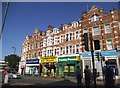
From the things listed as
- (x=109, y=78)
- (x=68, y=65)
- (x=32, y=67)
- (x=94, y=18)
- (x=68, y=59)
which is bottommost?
(x=109, y=78)

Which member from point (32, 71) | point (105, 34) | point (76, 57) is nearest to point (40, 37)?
point (32, 71)

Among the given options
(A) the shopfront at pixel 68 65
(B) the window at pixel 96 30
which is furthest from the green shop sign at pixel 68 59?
(B) the window at pixel 96 30

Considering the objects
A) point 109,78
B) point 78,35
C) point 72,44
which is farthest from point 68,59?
point 109,78

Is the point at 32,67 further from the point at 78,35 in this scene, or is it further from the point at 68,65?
the point at 78,35

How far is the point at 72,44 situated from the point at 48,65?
847 cm

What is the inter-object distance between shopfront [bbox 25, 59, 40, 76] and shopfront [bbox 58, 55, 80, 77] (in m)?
8.73

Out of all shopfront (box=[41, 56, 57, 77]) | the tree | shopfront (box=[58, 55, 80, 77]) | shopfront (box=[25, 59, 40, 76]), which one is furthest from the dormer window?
the tree

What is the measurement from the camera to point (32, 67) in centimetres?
4881

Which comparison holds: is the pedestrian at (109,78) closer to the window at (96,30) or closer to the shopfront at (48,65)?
the window at (96,30)

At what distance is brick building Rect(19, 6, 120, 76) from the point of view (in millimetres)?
30828

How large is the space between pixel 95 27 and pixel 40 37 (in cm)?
1883

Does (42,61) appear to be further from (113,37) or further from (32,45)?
(113,37)

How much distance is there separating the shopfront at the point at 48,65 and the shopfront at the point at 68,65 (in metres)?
1.93

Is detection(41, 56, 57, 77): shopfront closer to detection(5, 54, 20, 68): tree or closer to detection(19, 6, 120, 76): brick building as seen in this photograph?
detection(19, 6, 120, 76): brick building
